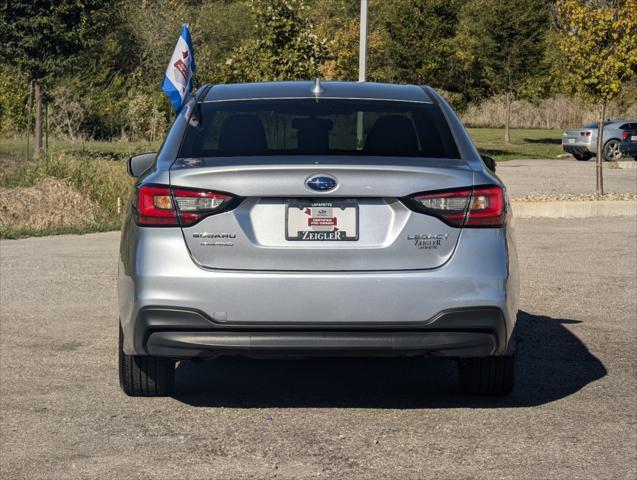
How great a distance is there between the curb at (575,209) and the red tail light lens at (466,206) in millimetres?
12491

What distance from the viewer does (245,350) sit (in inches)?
222

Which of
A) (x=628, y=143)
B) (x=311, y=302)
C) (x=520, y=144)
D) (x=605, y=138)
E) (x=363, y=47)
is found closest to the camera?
(x=311, y=302)

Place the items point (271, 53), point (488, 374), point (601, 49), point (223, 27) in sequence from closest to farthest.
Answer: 1. point (488, 374)
2. point (601, 49)
3. point (271, 53)
4. point (223, 27)

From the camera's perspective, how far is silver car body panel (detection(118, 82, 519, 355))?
5531 millimetres

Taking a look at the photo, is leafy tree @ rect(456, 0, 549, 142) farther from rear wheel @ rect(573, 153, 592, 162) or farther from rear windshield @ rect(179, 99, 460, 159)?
rear windshield @ rect(179, 99, 460, 159)

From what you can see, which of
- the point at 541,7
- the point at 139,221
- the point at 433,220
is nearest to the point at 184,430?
the point at 139,221

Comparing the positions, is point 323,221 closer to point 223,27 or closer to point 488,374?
point 488,374

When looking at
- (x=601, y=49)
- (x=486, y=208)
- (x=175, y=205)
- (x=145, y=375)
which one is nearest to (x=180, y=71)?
(x=601, y=49)

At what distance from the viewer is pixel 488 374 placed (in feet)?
21.0

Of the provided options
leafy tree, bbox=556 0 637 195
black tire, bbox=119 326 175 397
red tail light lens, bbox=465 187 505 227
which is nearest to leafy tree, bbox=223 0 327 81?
leafy tree, bbox=556 0 637 195

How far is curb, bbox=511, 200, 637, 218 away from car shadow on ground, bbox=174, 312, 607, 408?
10.1 metres

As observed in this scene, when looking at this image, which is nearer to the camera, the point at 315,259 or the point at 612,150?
the point at 315,259

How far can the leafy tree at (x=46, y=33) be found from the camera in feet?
101

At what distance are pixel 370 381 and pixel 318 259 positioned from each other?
69.8 inches
